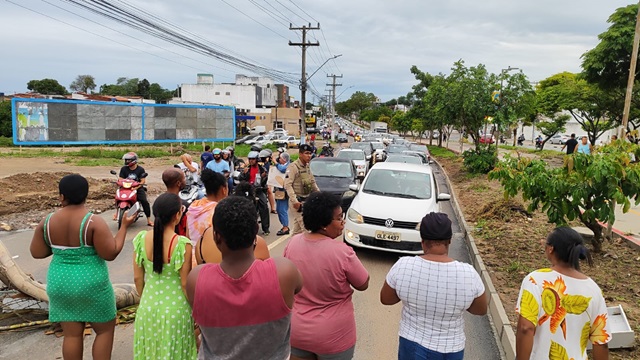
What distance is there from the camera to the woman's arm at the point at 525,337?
8.95 feet

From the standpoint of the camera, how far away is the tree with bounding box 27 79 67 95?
79062 millimetres

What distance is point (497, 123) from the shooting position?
20625mm

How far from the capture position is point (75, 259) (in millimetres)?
3221

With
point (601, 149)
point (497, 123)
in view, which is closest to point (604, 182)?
point (601, 149)

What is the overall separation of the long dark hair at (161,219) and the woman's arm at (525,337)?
2.26 metres

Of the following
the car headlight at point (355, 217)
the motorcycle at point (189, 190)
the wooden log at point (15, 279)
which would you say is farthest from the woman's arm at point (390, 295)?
the motorcycle at point (189, 190)

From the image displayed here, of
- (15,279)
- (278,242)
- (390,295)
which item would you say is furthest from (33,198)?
(390,295)

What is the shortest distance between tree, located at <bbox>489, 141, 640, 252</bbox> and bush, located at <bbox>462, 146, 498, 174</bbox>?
43.1ft

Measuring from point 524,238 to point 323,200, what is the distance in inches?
265

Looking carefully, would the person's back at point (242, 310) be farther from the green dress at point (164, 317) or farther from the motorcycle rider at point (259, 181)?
the motorcycle rider at point (259, 181)

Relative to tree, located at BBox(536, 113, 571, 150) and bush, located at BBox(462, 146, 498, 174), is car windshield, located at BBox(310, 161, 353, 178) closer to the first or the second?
bush, located at BBox(462, 146, 498, 174)

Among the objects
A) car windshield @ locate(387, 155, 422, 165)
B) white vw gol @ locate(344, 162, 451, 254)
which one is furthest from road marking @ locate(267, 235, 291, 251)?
car windshield @ locate(387, 155, 422, 165)

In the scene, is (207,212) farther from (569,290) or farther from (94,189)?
(94,189)

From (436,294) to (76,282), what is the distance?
2.44 meters
